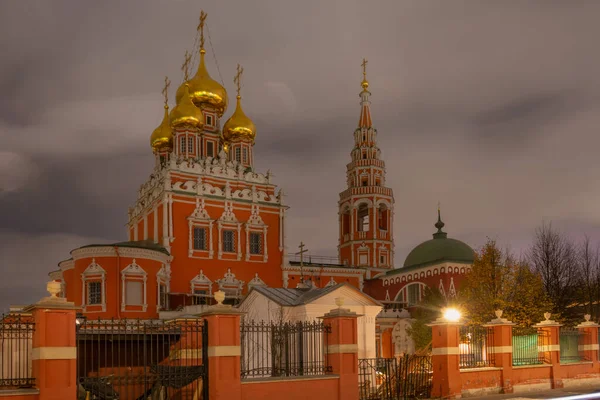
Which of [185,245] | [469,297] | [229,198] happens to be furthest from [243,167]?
[469,297]

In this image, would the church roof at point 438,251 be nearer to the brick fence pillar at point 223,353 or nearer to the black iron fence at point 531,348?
the black iron fence at point 531,348

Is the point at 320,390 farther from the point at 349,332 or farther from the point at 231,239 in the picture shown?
the point at 231,239

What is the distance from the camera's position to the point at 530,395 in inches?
864

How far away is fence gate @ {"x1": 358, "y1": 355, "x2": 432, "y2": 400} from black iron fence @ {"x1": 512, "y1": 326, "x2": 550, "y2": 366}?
3.79 metres

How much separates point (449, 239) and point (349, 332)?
129ft

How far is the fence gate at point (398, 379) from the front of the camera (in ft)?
63.2

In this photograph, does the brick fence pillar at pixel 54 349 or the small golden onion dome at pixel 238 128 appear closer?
the brick fence pillar at pixel 54 349

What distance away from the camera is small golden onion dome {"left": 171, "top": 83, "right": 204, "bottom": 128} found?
4900cm

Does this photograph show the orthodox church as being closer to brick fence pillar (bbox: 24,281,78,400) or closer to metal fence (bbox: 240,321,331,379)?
metal fence (bbox: 240,321,331,379)

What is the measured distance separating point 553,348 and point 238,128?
109ft

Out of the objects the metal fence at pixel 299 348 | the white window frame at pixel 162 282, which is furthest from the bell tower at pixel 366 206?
the metal fence at pixel 299 348

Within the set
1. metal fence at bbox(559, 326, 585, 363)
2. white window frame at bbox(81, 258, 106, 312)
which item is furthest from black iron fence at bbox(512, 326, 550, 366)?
white window frame at bbox(81, 258, 106, 312)

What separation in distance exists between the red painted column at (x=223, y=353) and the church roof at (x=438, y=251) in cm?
3618

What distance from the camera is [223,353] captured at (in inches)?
622
